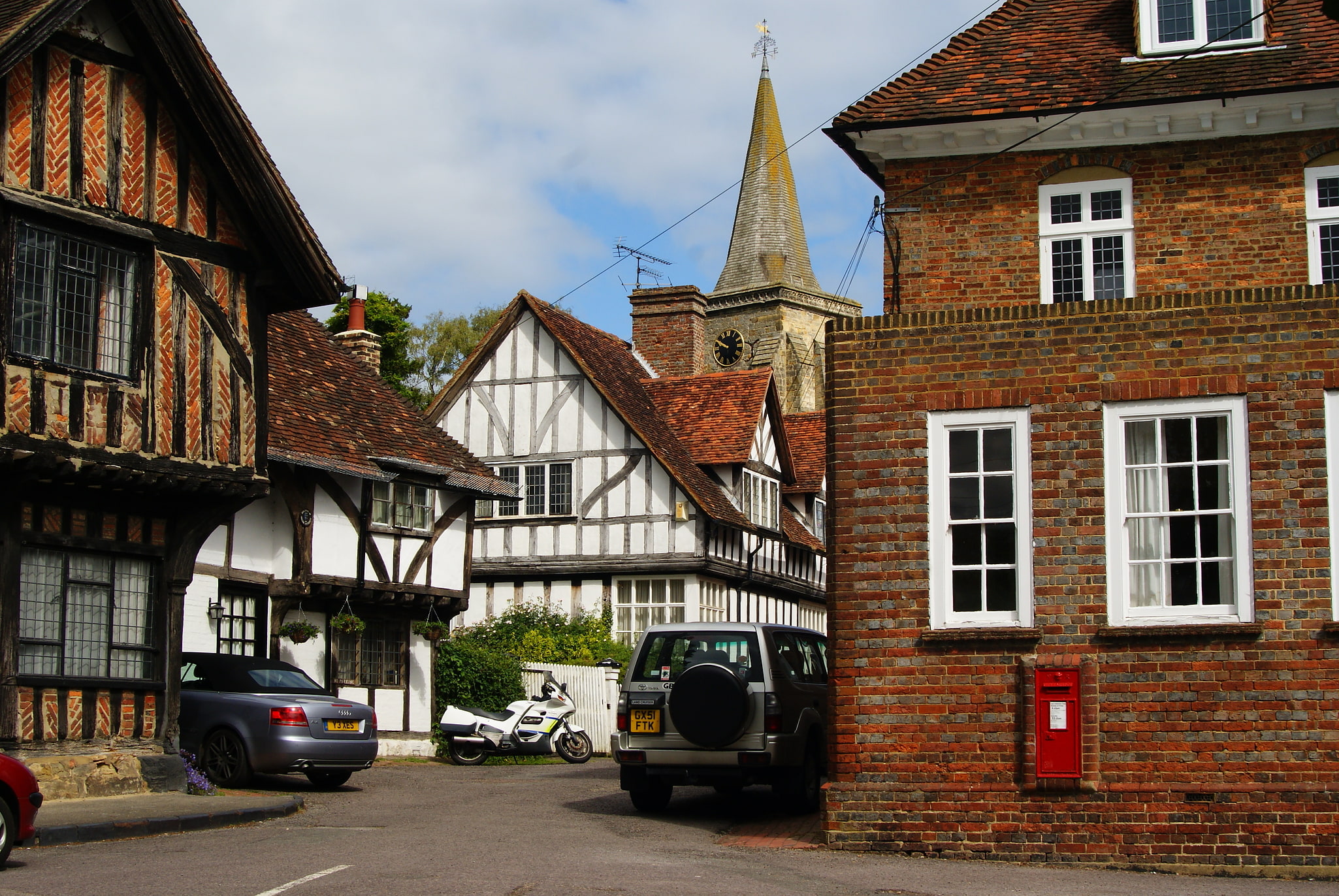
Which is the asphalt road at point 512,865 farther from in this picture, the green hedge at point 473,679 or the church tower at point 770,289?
the church tower at point 770,289

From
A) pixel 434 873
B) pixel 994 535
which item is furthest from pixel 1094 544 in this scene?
pixel 434 873

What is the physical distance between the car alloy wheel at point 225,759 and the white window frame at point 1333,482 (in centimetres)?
1156

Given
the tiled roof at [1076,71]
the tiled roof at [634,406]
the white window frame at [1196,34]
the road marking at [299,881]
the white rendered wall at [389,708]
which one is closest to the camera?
the road marking at [299,881]

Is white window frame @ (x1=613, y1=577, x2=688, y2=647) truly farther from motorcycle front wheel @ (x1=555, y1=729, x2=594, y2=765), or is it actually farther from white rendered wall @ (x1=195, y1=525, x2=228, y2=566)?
white rendered wall @ (x1=195, y1=525, x2=228, y2=566)

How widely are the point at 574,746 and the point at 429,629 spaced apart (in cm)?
328

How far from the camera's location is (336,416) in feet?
81.2

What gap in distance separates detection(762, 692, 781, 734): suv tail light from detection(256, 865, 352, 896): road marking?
5.18m

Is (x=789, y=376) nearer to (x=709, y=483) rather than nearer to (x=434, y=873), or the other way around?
(x=709, y=483)

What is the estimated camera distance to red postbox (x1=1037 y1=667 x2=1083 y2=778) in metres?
12.5

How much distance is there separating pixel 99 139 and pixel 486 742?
12068 mm

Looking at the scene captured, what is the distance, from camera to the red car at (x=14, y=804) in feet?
35.0

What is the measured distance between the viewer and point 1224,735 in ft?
40.3

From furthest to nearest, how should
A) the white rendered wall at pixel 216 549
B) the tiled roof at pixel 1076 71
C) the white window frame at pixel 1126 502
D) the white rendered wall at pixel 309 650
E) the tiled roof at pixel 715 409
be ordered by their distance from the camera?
the tiled roof at pixel 715 409
the white rendered wall at pixel 309 650
the white rendered wall at pixel 216 549
the tiled roof at pixel 1076 71
the white window frame at pixel 1126 502

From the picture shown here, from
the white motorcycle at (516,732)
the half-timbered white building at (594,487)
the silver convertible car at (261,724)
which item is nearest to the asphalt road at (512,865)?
the silver convertible car at (261,724)
